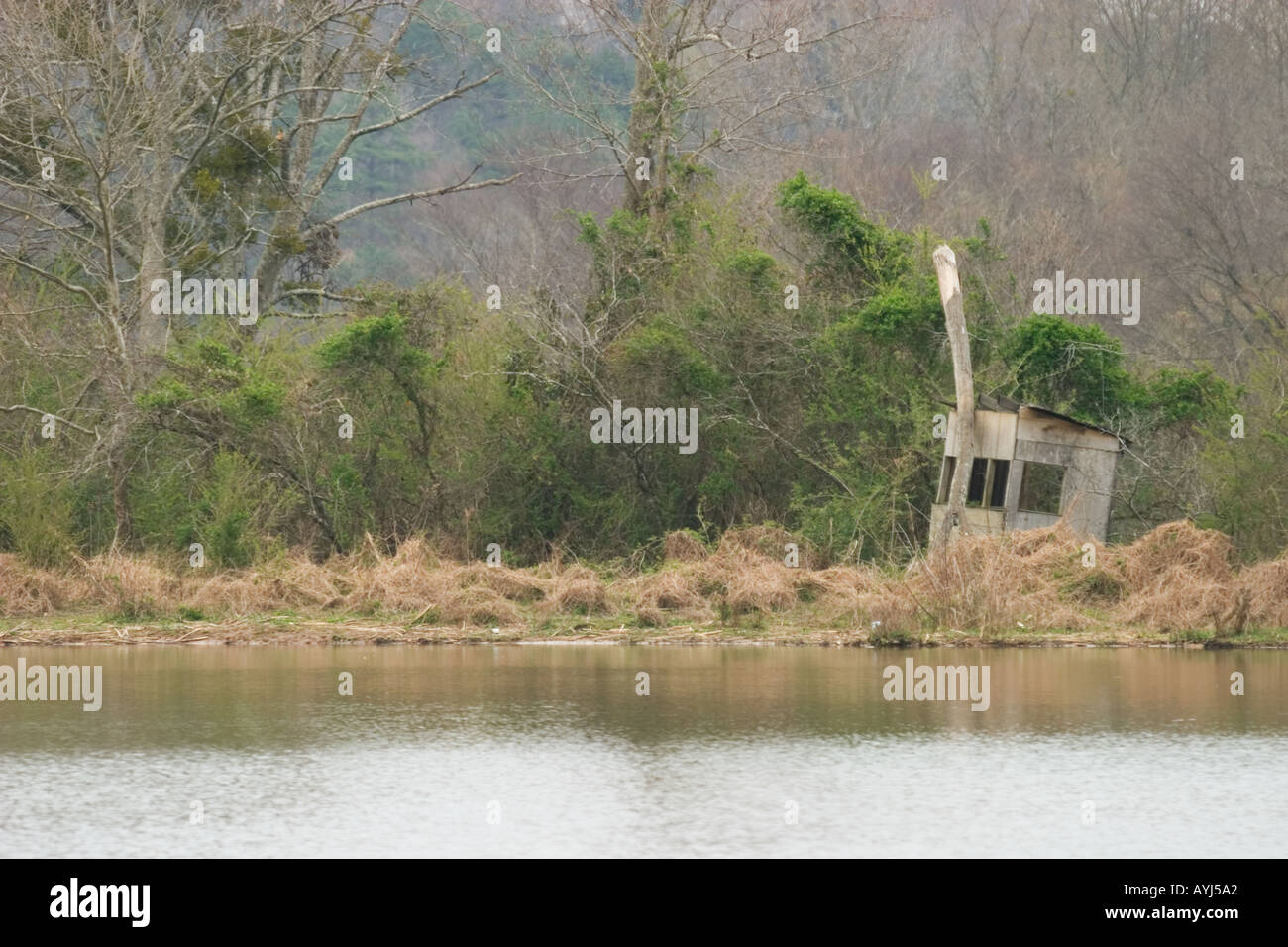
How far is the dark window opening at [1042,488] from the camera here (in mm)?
25359

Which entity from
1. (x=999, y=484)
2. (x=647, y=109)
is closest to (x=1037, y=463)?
(x=999, y=484)

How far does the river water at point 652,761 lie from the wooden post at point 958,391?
16.6ft

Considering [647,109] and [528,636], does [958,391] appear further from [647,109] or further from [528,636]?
[647,109]

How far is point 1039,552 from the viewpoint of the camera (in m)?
22.5

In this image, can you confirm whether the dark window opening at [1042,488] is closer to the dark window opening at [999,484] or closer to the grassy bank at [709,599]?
the dark window opening at [999,484]

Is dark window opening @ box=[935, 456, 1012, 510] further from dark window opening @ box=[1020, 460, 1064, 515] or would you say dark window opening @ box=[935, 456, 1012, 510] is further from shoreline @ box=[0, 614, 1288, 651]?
shoreline @ box=[0, 614, 1288, 651]

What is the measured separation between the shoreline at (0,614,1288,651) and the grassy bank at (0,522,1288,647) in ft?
0.11

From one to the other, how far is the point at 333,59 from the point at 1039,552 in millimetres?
17634

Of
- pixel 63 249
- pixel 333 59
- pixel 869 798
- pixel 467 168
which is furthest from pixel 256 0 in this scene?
pixel 467 168

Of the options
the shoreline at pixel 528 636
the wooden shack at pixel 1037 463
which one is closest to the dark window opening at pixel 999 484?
the wooden shack at pixel 1037 463

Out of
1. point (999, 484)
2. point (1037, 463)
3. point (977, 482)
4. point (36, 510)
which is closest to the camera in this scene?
point (999, 484)

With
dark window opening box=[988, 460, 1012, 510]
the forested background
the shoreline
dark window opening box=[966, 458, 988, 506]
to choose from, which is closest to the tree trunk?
the forested background

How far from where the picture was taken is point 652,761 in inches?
521

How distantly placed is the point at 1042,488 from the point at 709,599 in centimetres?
567
